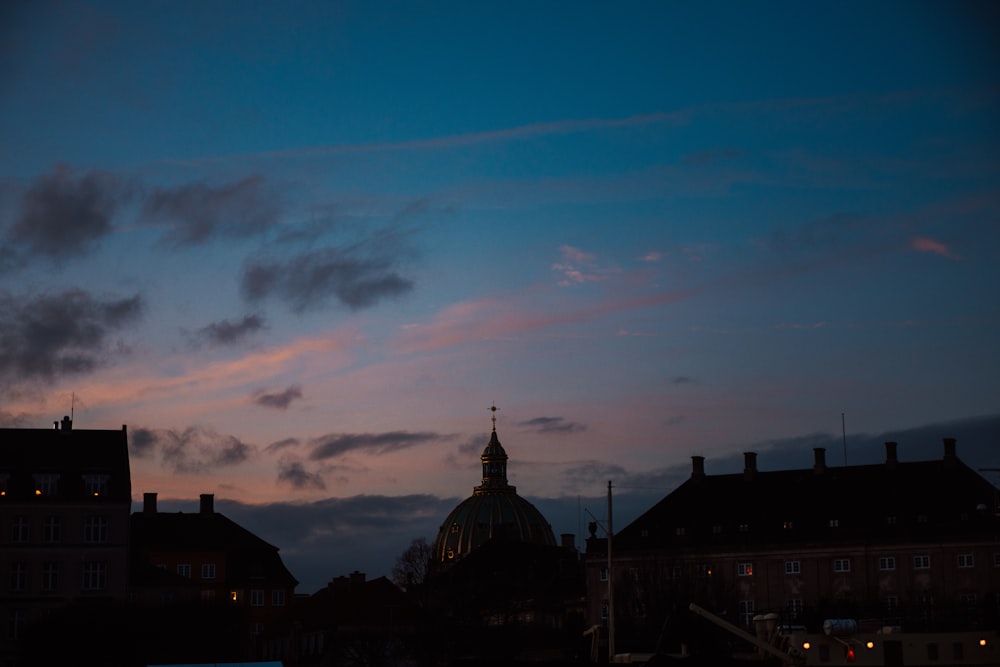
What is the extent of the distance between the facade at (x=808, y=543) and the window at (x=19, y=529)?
43526 mm

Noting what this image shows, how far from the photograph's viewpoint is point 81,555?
364ft

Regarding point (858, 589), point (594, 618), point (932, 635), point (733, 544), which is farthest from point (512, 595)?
point (932, 635)

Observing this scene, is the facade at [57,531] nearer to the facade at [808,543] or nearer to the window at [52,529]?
the window at [52,529]

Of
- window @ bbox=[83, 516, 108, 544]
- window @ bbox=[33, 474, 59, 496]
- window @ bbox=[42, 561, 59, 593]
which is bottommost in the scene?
window @ bbox=[42, 561, 59, 593]

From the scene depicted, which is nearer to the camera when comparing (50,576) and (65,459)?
(50,576)

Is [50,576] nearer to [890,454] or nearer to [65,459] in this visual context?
[65,459]

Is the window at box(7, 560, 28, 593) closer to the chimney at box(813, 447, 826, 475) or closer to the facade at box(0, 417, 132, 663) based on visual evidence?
the facade at box(0, 417, 132, 663)

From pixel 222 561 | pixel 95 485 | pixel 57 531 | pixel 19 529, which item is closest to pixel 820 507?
pixel 222 561

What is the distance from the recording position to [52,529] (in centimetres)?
11119

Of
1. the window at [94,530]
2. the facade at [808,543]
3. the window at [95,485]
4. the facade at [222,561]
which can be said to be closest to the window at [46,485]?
the window at [95,485]

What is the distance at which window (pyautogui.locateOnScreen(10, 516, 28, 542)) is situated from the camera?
110 m

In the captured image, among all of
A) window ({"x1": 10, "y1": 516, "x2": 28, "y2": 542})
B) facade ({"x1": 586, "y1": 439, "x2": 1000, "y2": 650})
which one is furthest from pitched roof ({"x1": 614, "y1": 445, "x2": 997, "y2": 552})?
window ({"x1": 10, "y1": 516, "x2": 28, "y2": 542})

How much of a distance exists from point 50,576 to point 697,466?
218 feet

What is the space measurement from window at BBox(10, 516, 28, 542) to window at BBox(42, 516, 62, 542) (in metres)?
1.25
